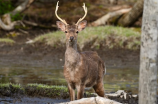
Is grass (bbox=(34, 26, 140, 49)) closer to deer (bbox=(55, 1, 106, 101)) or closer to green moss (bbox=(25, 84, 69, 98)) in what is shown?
green moss (bbox=(25, 84, 69, 98))

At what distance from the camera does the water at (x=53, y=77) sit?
484 inches

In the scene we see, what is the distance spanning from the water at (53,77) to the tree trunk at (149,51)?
5251mm

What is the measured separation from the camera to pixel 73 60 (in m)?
8.18

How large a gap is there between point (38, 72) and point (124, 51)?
15.9 feet

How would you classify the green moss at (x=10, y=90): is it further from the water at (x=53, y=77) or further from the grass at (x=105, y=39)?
the grass at (x=105, y=39)

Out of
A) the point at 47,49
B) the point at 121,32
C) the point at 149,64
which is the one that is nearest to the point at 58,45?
the point at 47,49

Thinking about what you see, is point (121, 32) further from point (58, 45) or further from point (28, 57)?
point (28, 57)

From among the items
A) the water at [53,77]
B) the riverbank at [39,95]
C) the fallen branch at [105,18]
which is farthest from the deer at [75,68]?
the fallen branch at [105,18]

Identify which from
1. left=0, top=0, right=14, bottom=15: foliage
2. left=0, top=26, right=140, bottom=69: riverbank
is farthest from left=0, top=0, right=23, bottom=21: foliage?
left=0, top=26, right=140, bottom=69: riverbank

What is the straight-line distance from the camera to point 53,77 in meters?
13.7

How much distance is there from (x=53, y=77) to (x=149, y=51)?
26.0 feet

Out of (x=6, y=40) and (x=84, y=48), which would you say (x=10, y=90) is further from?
(x=6, y=40)

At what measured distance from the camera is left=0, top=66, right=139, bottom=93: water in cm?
1230

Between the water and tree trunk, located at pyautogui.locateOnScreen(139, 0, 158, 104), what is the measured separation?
5.25 m
